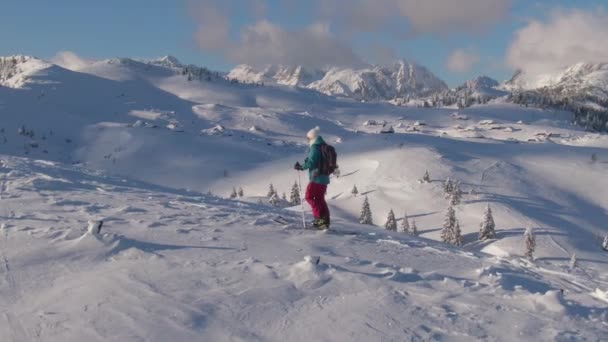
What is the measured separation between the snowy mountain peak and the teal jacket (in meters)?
152

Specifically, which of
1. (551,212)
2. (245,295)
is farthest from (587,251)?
(245,295)

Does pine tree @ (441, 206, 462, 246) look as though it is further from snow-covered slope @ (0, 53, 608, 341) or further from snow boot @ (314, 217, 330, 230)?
snow boot @ (314, 217, 330, 230)

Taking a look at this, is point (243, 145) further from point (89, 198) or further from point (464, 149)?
point (89, 198)

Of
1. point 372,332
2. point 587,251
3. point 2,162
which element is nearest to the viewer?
point 372,332

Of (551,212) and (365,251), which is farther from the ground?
(365,251)

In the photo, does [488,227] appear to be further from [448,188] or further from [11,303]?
[11,303]

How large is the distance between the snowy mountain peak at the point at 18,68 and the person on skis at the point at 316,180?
6000 inches

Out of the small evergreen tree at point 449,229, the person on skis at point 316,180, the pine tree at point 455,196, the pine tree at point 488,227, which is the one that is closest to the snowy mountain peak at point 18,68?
the pine tree at point 455,196

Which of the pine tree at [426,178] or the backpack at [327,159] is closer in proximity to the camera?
the backpack at [327,159]

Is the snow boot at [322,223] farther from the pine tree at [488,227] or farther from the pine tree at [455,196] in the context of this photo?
the pine tree at [455,196]

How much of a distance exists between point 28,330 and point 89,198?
8607 millimetres

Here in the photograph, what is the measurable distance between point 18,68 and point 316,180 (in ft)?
645

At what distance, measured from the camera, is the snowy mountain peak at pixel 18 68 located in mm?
151875

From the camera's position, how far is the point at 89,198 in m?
13.5
